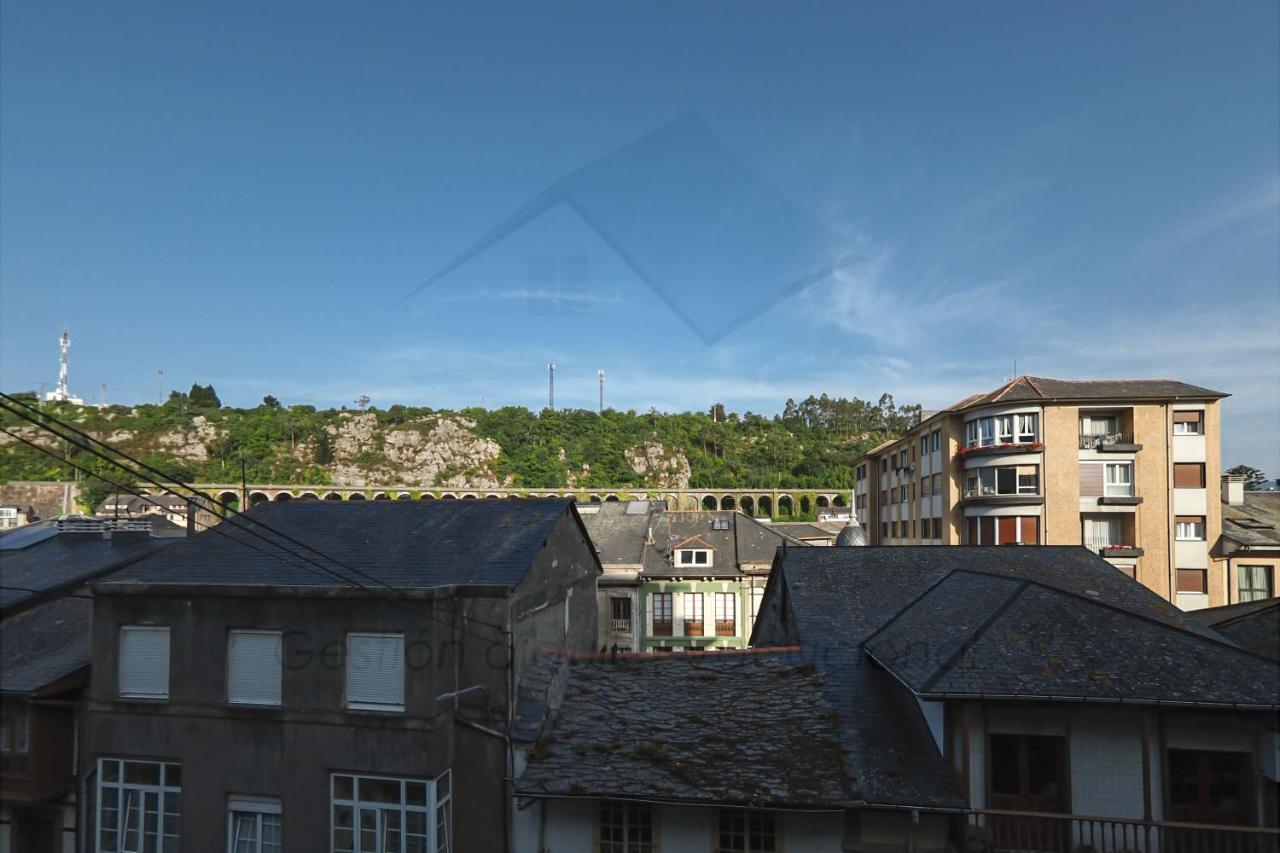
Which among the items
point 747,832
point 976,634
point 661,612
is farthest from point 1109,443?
point 747,832

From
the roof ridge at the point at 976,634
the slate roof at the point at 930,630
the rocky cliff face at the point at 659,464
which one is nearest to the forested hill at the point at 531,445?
the rocky cliff face at the point at 659,464

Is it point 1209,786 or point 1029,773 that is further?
point 1029,773

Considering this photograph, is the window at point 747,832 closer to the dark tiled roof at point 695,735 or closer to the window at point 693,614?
the dark tiled roof at point 695,735

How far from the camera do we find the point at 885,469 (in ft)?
191

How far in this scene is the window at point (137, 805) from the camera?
38.7 feet

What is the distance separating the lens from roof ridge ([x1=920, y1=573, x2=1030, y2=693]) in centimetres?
1007

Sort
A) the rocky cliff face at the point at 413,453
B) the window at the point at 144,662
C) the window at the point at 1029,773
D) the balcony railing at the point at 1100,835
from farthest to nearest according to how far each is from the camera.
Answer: the rocky cliff face at the point at 413,453, the window at the point at 144,662, the window at the point at 1029,773, the balcony railing at the point at 1100,835

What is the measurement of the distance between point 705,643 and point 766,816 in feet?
67.8

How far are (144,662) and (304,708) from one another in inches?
139

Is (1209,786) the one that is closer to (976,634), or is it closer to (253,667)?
(976,634)

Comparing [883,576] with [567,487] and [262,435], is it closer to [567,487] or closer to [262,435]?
[567,487]

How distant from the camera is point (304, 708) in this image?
37.9 ft

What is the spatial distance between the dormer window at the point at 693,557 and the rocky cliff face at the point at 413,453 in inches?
3858

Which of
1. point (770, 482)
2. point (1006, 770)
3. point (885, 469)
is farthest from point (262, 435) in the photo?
point (1006, 770)
